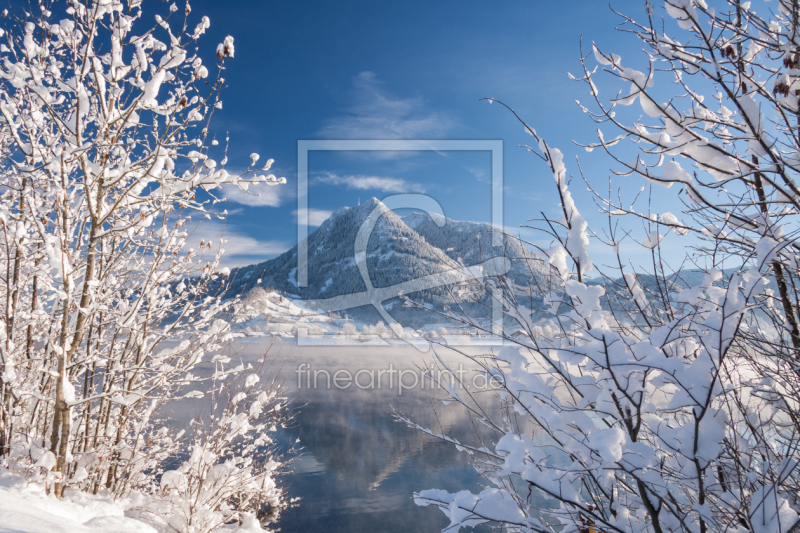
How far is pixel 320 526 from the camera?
739 cm

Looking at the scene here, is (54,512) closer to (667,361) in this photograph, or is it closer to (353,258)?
(667,361)

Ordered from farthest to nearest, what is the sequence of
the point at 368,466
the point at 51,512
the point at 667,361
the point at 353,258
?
the point at 353,258, the point at 368,466, the point at 51,512, the point at 667,361

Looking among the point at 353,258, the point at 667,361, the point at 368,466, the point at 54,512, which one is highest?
the point at 353,258

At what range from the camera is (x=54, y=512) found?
190 cm

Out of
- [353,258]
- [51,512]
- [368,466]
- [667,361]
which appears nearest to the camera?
[667,361]

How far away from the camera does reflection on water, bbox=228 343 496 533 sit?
7.75 m

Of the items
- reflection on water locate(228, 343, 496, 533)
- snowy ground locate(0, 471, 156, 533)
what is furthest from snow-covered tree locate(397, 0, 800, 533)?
reflection on water locate(228, 343, 496, 533)

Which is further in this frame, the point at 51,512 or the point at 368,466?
the point at 368,466

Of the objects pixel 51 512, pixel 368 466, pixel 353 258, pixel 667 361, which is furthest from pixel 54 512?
pixel 353 258

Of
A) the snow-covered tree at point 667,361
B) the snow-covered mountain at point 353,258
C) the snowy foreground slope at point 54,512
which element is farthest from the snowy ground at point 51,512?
the snow-covered mountain at point 353,258

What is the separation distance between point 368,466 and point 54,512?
991 cm

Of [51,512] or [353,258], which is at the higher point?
[353,258]

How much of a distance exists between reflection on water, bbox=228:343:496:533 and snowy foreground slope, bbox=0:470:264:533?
1.49 metres

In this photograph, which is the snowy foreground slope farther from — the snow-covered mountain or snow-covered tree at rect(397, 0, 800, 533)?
the snow-covered mountain
